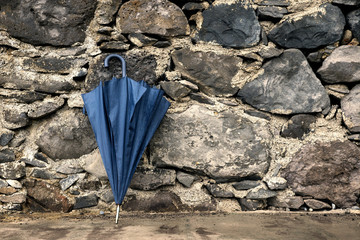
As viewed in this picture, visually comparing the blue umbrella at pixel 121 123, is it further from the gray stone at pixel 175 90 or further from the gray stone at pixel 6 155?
the gray stone at pixel 6 155

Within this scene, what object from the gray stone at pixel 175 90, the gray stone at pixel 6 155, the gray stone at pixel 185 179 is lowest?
the gray stone at pixel 185 179

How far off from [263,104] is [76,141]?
3.60ft

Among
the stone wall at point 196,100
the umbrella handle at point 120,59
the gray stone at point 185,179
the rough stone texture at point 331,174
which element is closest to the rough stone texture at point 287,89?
the stone wall at point 196,100

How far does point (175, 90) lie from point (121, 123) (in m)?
0.41

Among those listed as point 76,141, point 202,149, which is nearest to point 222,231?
point 202,149

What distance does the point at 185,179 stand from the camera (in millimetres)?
1797

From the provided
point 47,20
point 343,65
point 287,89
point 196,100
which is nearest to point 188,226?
point 196,100

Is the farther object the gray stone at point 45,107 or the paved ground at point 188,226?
the gray stone at point 45,107

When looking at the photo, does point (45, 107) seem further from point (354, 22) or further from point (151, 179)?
point (354, 22)

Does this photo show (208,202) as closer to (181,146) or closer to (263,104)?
(181,146)

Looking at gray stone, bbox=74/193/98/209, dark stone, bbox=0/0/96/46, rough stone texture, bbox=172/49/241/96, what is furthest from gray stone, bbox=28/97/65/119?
rough stone texture, bbox=172/49/241/96

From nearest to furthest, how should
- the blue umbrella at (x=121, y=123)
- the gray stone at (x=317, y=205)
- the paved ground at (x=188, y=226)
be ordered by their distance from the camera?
the paved ground at (x=188, y=226)
the blue umbrella at (x=121, y=123)
the gray stone at (x=317, y=205)

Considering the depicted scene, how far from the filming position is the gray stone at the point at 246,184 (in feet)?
5.86

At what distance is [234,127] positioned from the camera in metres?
1.82
